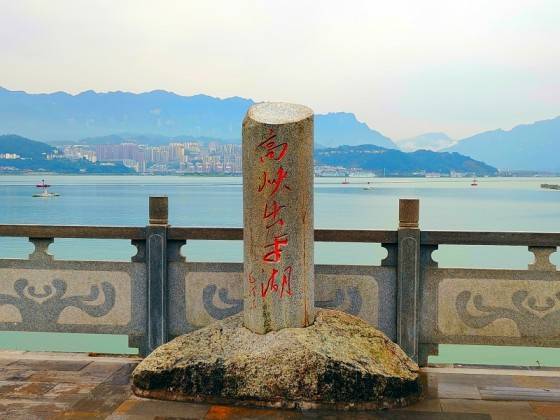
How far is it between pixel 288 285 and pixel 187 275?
1.48 meters

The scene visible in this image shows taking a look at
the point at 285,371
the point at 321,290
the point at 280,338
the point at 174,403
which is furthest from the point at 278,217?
the point at 174,403

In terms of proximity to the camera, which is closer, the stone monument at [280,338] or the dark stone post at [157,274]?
the stone monument at [280,338]

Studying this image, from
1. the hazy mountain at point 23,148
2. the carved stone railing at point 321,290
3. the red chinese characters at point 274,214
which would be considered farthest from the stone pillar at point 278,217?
the hazy mountain at point 23,148

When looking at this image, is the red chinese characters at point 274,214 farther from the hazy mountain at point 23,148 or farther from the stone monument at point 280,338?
the hazy mountain at point 23,148

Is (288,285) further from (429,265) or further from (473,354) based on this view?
(473,354)

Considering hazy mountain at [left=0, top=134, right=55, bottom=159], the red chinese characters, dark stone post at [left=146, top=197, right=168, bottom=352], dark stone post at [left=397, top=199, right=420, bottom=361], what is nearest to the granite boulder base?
the red chinese characters

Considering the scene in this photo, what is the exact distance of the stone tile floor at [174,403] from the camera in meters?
4.33

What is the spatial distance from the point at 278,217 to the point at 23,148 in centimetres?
18504

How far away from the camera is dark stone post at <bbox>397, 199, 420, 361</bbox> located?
5.65m

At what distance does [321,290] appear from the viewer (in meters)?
5.81

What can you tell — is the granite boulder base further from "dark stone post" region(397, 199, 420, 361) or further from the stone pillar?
"dark stone post" region(397, 199, 420, 361)

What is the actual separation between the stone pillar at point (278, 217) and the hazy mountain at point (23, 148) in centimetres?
18150

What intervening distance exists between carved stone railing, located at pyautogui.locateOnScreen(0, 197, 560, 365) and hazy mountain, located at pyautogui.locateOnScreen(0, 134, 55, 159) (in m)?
180

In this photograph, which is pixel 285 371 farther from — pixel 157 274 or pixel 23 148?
pixel 23 148
